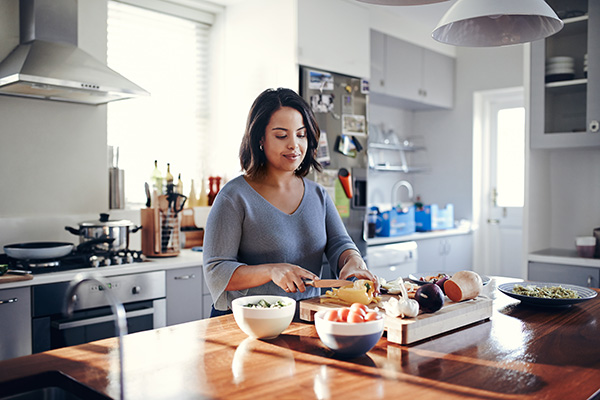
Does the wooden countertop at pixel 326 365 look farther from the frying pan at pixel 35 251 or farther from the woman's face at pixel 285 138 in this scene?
the frying pan at pixel 35 251

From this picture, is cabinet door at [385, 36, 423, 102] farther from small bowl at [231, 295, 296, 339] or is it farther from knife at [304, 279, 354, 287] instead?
small bowl at [231, 295, 296, 339]

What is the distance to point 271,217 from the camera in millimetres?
1817

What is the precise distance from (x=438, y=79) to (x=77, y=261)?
373 centimetres

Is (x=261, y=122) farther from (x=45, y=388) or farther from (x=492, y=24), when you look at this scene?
(x=45, y=388)

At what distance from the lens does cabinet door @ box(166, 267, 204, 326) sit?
2865 mm

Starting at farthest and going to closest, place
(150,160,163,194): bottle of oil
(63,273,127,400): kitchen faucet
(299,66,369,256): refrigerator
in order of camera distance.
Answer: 1. (299,66,369,256): refrigerator
2. (150,160,163,194): bottle of oil
3. (63,273,127,400): kitchen faucet

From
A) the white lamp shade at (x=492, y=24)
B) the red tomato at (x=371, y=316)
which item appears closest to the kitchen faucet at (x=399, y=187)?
the white lamp shade at (x=492, y=24)

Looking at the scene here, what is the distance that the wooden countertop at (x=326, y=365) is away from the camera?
1014mm

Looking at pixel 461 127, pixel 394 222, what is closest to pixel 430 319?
pixel 394 222

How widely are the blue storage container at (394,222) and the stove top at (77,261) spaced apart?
6.28ft

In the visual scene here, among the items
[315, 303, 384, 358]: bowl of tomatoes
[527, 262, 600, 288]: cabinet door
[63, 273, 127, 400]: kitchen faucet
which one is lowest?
[527, 262, 600, 288]: cabinet door

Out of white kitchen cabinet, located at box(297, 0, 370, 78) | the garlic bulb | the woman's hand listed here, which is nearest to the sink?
the garlic bulb

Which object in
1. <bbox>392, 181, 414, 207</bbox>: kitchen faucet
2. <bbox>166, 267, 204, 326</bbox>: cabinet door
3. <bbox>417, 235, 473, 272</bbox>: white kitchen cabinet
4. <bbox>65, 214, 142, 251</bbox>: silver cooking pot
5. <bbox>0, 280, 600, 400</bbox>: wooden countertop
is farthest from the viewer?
<bbox>392, 181, 414, 207</bbox>: kitchen faucet

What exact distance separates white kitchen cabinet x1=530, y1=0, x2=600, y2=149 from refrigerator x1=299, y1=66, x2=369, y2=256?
1161 mm
